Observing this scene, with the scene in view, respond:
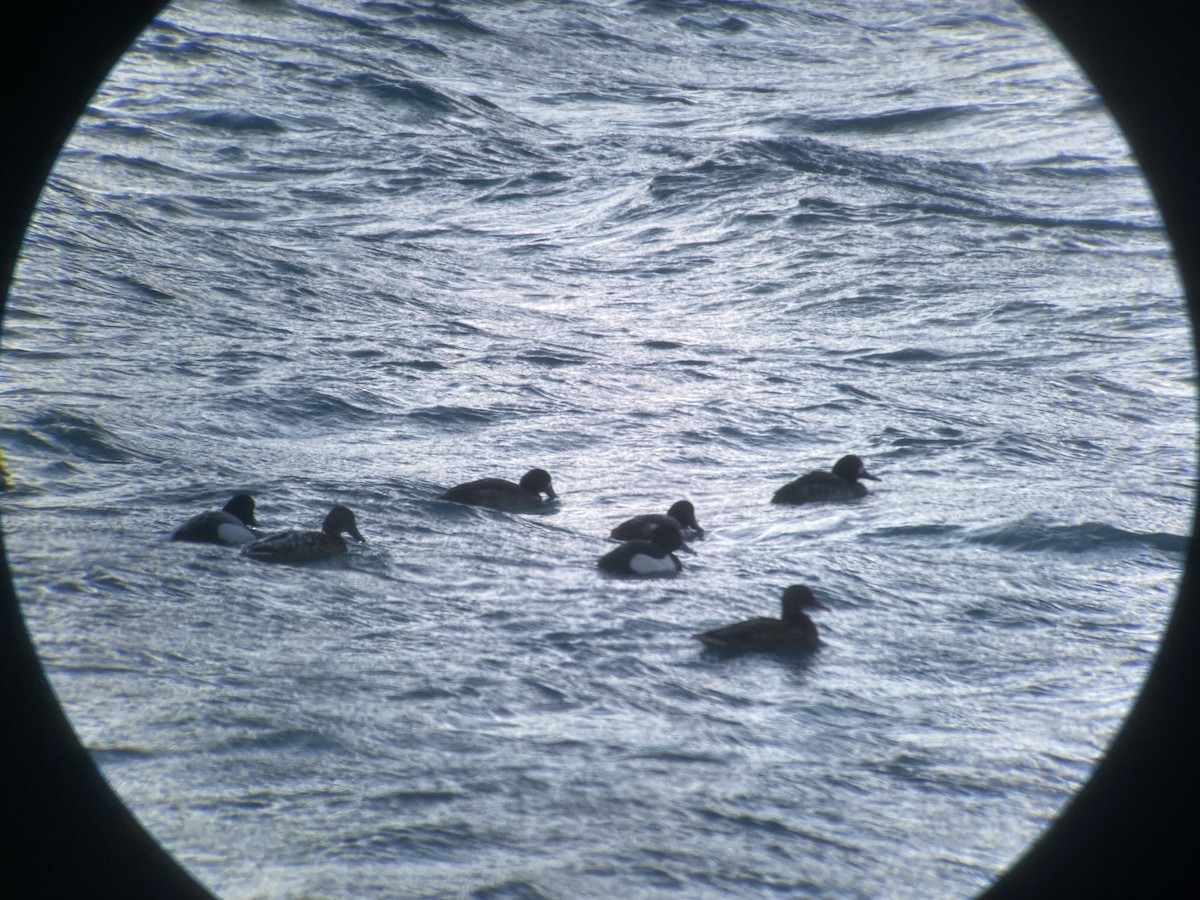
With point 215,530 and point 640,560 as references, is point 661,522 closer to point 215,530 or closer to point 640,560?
point 640,560

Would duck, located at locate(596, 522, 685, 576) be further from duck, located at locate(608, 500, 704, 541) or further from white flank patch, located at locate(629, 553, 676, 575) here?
duck, located at locate(608, 500, 704, 541)

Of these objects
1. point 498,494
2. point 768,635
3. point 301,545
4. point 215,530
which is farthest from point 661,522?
point 215,530

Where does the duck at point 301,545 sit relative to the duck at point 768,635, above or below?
below

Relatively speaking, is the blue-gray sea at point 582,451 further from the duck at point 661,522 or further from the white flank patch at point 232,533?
the duck at point 661,522

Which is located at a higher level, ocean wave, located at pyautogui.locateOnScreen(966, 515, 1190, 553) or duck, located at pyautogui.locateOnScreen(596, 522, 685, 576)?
duck, located at pyautogui.locateOnScreen(596, 522, 685, 576)

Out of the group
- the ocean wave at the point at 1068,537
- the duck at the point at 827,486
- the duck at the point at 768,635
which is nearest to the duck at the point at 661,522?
the duck at the point at 827,486

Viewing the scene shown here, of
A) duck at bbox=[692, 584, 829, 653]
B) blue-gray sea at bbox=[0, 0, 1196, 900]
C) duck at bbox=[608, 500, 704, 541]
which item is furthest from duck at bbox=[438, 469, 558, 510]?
duck at bbox=[692, 584, 829, 653]

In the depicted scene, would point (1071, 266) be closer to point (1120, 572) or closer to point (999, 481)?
point (999, 481)
